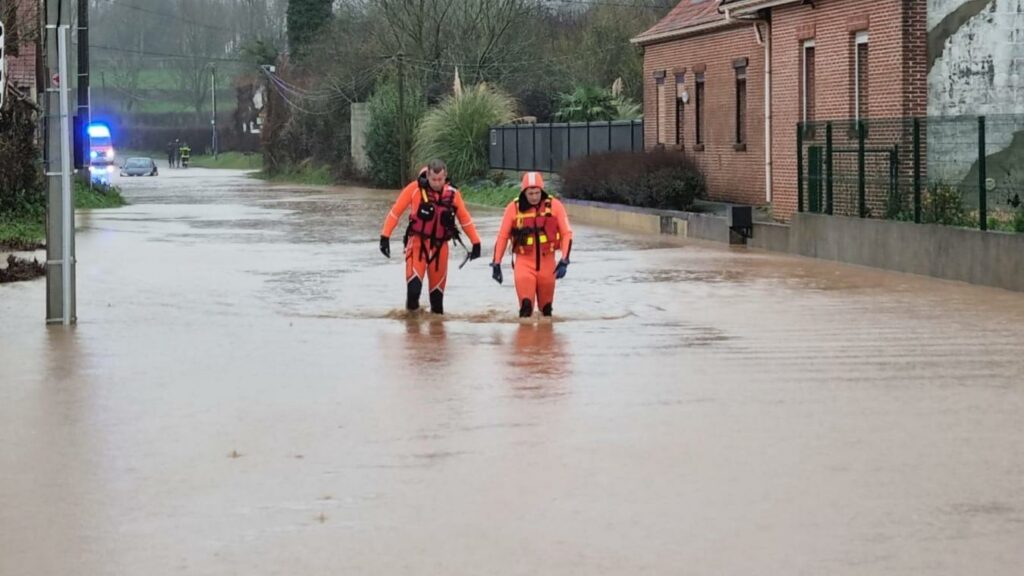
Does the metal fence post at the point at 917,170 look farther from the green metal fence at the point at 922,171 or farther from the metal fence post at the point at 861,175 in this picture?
the metal fence post at the point at 861,175

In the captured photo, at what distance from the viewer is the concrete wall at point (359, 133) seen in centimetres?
7056

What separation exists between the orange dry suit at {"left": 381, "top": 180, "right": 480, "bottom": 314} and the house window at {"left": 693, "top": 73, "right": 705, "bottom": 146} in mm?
22204

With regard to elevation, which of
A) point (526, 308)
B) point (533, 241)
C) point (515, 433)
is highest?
point (533, 241)

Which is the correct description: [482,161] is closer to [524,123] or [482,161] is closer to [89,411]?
[524,123]

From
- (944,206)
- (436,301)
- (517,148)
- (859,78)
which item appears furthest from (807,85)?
(517,148)

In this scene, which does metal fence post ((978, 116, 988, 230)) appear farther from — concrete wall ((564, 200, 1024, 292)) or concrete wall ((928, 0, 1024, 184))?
concrete wall ((928, 0, 1024, 184))

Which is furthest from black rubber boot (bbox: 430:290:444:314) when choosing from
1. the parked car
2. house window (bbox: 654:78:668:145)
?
the parked car

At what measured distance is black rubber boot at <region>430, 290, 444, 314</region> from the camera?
17984mm

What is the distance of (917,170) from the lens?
23.4 m

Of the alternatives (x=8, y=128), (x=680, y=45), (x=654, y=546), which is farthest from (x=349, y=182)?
(x=654, y=546)

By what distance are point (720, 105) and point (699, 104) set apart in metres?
1.99

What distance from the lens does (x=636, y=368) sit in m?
13.8

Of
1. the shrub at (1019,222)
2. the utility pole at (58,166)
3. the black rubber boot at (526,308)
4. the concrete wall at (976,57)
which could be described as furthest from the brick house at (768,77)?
the utility pole at (58,166)

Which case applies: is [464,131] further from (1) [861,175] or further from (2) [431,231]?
(2) [431,231]
